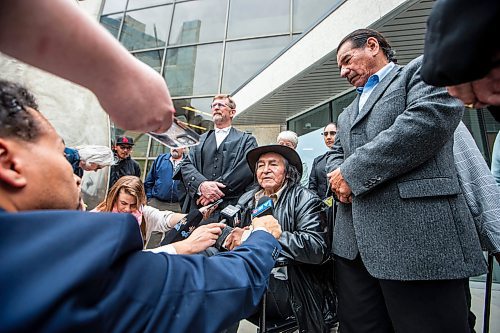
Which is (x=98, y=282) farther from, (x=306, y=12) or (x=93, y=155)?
(x=306, y=12)

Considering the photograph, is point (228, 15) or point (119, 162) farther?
point (228, 15)

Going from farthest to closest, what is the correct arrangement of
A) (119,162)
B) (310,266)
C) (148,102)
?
1. (119,162)
2. (310,266)
3. (148,102)

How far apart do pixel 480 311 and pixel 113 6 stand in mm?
14746

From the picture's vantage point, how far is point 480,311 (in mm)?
2711

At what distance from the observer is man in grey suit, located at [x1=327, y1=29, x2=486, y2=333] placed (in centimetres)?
116

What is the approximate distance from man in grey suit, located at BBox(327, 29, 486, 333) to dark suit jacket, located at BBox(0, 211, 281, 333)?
84 cm

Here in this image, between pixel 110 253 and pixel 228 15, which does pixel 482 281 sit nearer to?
pixel 110 253

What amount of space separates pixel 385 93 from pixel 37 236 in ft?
4.98

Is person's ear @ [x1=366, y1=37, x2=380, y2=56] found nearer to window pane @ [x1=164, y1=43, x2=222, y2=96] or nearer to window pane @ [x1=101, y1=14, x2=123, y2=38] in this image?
window pane @ [x1=164, y1=43, x2=222, y2=96]

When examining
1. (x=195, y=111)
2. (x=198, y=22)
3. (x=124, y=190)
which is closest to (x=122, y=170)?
(x=124, y=190)

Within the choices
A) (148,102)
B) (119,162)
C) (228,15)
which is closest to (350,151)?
(148,102)

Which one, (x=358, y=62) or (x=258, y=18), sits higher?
(x=258, y=18)

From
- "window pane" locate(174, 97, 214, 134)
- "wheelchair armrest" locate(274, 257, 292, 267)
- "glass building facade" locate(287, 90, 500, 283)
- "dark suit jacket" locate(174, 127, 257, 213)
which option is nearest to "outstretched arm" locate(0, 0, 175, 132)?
"wheelchair armrest" locate(274, 257, 292, 267)

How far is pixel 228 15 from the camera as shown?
10.1 m
